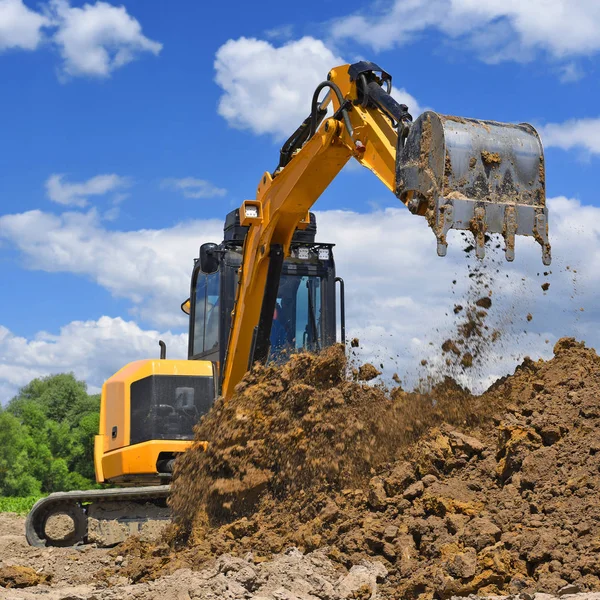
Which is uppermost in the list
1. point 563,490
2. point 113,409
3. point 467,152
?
point 467,152

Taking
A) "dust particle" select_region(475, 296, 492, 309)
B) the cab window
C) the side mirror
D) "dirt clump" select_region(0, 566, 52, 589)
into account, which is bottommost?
"dirt clump" select_region(0, 566, 52, 589)

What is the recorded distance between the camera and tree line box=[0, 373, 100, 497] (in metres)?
39.3

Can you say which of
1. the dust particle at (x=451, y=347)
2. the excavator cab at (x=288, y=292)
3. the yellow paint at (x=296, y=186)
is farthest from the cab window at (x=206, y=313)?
the dust particle at (x=451, y=347)

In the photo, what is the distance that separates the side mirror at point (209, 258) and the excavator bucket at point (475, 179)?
3025 mm

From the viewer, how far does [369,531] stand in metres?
5.41

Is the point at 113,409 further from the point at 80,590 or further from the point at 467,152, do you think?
the point at 467,152

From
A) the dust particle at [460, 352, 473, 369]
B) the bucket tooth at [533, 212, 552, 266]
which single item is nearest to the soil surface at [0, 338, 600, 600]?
the dust particle at [460, 352, 473, 369]

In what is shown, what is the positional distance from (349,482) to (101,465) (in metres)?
3.96

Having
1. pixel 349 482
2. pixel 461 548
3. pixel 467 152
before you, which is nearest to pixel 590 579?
pixel 461 548

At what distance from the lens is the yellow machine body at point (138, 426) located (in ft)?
27.6

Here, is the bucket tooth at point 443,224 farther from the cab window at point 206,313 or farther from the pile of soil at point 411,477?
the cab window at point 206,313

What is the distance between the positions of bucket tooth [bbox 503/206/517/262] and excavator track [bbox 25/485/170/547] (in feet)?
14.7

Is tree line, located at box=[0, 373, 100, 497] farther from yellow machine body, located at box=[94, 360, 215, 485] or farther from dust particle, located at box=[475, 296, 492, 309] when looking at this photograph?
dust particle, located at box=[475, 296, 492, 309]

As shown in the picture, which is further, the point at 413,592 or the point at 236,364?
the point at 236,364
